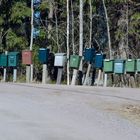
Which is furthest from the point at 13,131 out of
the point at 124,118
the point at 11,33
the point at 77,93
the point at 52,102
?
the point at 11,33

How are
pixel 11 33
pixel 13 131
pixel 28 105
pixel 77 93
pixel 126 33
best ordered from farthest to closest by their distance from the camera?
pixel 11 33 < pixel 126 33 < pixel 77 93 < pixel 28 105 < pixel 13 131

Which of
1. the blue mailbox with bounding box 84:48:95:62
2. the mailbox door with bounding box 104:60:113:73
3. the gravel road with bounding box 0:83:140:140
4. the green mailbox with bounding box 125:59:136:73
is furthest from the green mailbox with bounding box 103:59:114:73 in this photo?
the gravel road with bounding box 0:83:140:140

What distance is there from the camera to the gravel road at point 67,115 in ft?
32.4

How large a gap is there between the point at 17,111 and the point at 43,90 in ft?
16.6

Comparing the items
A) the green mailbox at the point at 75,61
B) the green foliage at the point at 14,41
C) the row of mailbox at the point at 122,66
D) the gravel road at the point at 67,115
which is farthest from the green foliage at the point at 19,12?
the gravel road at the point at 67,115

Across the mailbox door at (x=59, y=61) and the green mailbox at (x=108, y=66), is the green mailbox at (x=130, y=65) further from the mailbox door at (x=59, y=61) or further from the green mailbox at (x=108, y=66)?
the mailbox door at (x=59, y=61)

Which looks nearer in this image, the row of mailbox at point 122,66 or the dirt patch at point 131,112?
the dirt patch at point 131,112

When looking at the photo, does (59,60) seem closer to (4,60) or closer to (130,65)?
(4,60)

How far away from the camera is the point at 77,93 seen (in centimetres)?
1686

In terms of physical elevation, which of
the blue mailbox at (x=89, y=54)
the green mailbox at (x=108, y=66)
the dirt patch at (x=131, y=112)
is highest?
the blue mailbox at (x=89, y=54)

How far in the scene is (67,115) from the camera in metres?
Result: 12.1

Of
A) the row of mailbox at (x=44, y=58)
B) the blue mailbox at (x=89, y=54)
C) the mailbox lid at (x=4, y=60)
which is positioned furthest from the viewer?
the mailbox lid at (x=4, y=60)

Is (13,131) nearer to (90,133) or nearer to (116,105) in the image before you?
(90,133)

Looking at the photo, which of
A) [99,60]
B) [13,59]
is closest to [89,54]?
[99,60]
